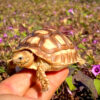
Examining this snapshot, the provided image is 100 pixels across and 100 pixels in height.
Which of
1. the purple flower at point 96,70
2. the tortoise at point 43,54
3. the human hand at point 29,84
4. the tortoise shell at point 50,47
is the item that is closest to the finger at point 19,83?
the human hand at point 29,84

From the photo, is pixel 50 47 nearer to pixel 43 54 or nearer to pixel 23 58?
pixel 43 54

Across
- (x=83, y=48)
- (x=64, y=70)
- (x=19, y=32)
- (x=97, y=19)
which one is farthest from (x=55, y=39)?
(x=97, y=19)

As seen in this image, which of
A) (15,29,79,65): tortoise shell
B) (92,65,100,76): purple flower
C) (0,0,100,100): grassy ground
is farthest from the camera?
(0,0,100,100): grassy ground

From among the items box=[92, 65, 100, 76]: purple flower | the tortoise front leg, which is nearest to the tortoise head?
the tortoise front leg

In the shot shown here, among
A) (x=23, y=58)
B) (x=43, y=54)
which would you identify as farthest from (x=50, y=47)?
(x=23, y=58)

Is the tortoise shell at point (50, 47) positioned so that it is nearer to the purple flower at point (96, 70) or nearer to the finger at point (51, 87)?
the finger at point (51, 87)

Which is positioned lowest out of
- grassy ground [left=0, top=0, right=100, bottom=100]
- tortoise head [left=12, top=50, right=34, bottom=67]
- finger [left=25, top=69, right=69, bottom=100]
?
finger [left=25, top=69, right=69, bottom=100]

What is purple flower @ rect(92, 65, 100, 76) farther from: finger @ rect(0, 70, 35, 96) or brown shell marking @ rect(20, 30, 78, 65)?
finger @ rect(0, 70, 35, 96)
